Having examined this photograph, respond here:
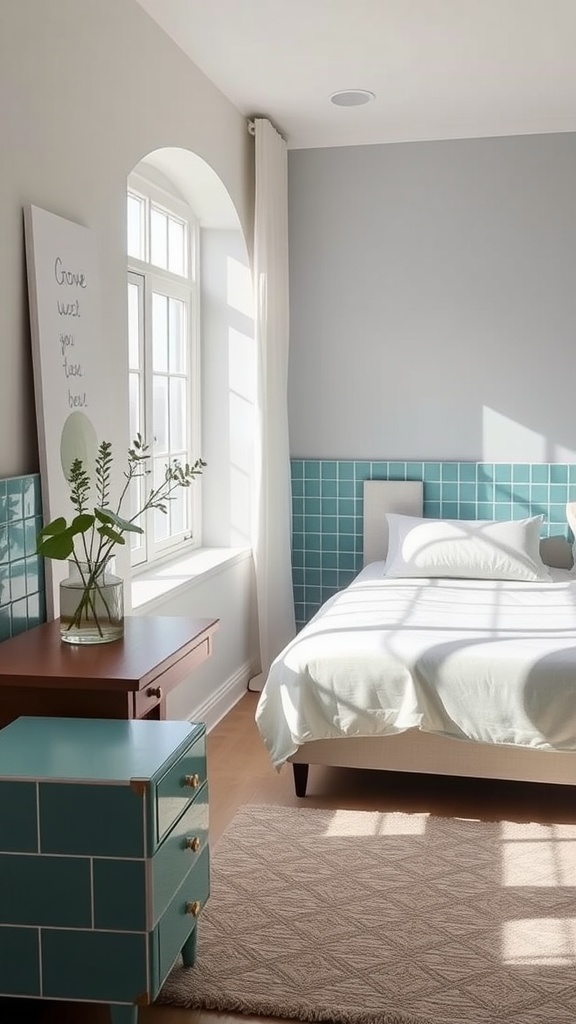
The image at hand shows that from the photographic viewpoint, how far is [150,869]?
80.8 inches

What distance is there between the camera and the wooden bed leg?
3674 millimetres

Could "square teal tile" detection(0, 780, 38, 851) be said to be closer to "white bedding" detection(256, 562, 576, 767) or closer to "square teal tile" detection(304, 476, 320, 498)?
"white bedding" detection(256, 562, 576, 767)

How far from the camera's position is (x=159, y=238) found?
4.68 metres

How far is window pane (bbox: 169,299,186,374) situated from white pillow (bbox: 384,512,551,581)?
4.50 feet

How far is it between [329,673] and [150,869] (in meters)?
1.47

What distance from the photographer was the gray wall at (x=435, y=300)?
5.22m

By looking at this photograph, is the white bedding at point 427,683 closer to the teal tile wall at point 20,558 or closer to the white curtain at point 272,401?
the teal tile wall at point 20,558

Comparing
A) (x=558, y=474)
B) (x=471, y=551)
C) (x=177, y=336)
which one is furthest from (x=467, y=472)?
(x=177, y=336)

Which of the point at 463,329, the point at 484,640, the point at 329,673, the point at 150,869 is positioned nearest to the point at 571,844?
the point at 484,640

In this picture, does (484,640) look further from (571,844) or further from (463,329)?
(463,329)

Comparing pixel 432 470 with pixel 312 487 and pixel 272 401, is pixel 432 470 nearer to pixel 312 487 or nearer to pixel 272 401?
pixel 312 487

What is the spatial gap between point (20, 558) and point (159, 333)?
2139 millimetres

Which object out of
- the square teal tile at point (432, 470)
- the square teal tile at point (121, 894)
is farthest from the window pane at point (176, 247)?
the square teal tile at point (121, 894)

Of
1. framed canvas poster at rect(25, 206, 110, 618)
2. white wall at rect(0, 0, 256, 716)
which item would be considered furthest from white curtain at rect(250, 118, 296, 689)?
framed canvas poster at rect(25, 206, 110, 618)
